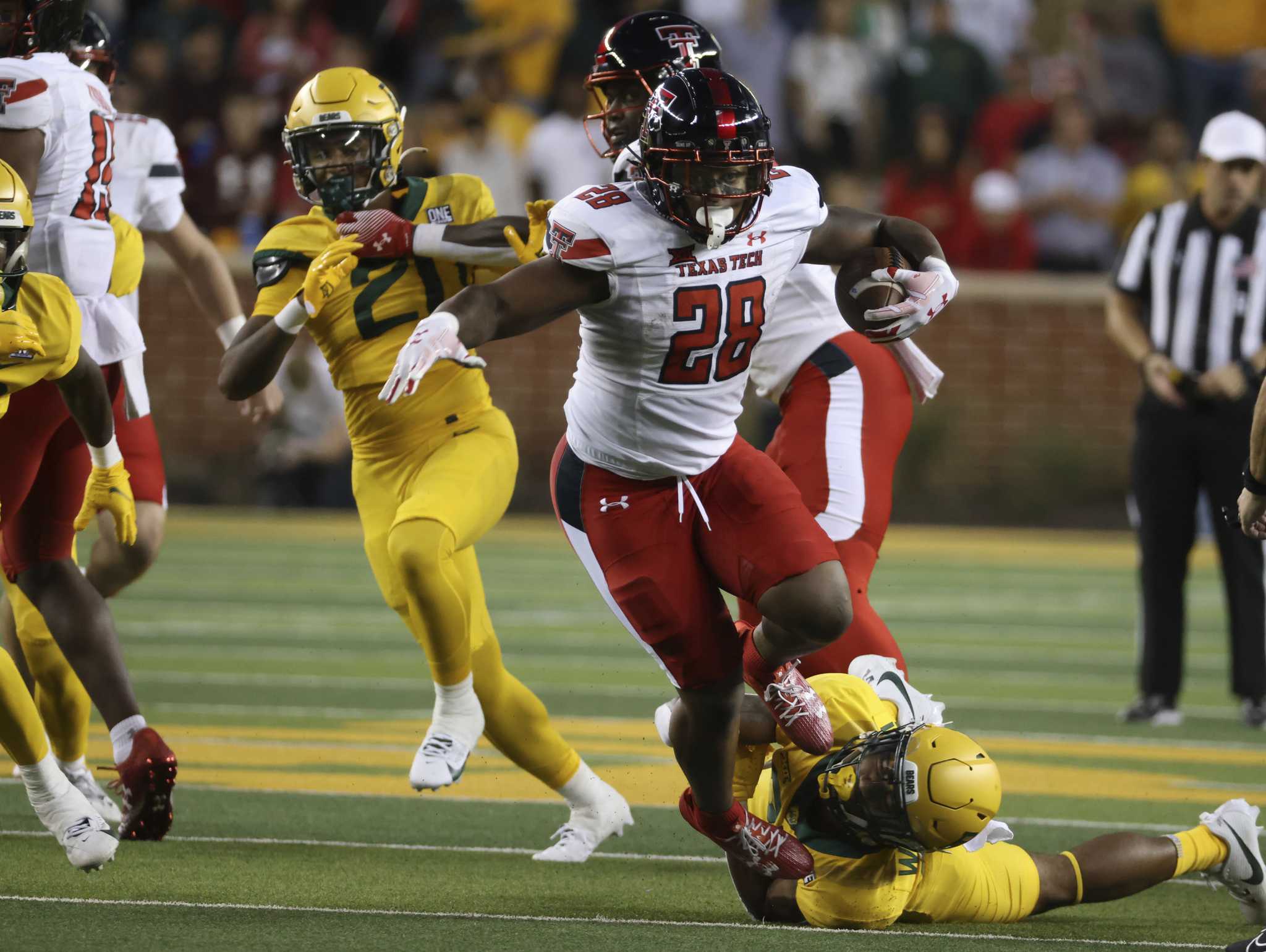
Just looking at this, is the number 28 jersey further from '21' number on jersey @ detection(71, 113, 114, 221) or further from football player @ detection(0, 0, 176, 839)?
'21' number on jersey @ detection(71, 113, 114, 221)

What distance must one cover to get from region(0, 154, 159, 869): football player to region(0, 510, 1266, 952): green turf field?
20cm

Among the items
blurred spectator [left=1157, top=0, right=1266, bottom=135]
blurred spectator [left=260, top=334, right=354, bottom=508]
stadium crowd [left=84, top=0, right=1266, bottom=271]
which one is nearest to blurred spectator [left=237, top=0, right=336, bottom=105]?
stadium crowd [left=84, top=0, right=1266, bottom=271]

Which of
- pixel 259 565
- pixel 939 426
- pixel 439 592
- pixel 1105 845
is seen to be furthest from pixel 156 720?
pixel 939 426

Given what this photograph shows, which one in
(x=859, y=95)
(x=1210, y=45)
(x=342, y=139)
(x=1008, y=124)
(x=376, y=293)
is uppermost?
(x=342, y=139)

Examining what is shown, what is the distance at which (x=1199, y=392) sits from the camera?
7.24m

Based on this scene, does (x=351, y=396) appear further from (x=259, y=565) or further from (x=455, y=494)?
(x=259, y=565)

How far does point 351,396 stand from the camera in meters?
5.19

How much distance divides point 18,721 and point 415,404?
4.33 ft

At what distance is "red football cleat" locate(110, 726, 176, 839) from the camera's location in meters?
4.64

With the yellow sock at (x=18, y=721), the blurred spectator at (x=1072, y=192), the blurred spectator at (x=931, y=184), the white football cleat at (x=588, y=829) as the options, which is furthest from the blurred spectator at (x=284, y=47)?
the yellow sock at (x=18, y=721)

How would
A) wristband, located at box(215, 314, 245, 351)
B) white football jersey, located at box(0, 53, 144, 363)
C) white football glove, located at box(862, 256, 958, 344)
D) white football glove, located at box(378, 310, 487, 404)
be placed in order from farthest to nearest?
wristband, located at box(215, 314, 245, 351), white football jersey, located at box(0, 53, 144, 363), white football glove, located at box(862, 256, 958, 344), white football glove, located at box(378, 310, 487, 404)

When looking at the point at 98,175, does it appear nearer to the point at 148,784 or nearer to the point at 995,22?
the point at 148,784

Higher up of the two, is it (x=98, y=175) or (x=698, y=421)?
(x=98, y=175)

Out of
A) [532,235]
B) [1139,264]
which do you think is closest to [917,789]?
[532,235]
